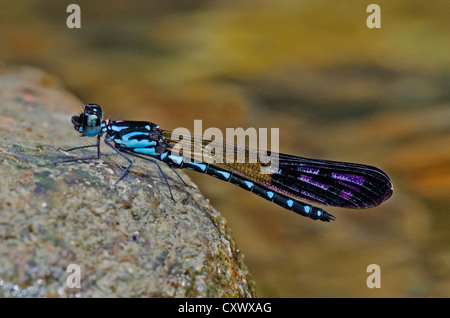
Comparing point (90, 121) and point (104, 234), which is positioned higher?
point (90, 121)

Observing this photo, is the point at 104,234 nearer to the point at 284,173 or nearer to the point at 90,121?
the point at 90,121

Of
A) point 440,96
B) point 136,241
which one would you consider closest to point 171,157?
point 136,241

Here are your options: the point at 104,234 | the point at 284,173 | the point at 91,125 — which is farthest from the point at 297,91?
the point at 104,234

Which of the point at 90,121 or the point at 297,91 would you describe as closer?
the point at 90,121

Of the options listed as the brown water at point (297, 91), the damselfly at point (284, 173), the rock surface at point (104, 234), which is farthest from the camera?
the brown water at point (297, 91)

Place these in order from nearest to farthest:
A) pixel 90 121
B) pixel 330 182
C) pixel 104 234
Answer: pixel 104 234 < pixel 90 121 < pixel 330 182

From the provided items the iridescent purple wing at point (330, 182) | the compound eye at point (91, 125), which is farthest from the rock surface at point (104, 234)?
the iridescent purple wing at point (330, 182)

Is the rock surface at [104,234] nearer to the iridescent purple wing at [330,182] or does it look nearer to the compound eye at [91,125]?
the compound eye at [91,125]
